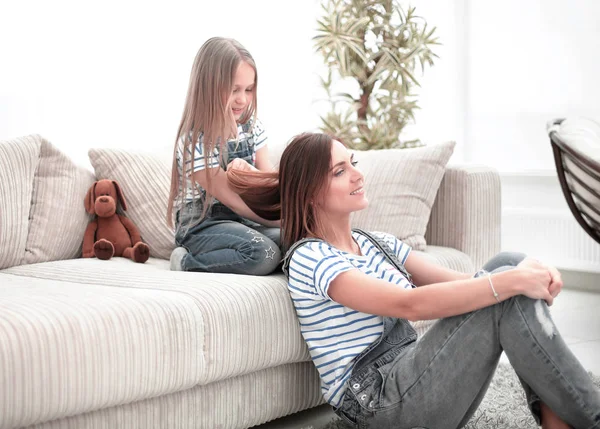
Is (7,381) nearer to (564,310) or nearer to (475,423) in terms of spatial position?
(475,423)

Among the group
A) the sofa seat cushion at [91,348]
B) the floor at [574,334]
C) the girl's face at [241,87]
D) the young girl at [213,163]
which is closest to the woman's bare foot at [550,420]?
the floor at [574,334]

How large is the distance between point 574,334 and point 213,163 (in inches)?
66.4

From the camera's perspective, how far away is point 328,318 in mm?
1803

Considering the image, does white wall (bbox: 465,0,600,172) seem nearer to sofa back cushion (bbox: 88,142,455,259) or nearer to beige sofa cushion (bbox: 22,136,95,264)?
sofa back cushion (bbox: 88,142,455,259)

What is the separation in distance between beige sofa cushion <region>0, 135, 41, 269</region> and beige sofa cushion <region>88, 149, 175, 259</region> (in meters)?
0.26

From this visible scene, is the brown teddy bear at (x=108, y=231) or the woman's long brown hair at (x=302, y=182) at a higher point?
the woman's long brown hair at (x=302, y=182)

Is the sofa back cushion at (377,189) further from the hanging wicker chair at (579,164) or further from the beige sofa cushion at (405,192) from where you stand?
the hanging wicker chair at (579,164)

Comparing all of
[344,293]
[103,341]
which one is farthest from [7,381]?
[344,293]

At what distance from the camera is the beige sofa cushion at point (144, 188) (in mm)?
2629

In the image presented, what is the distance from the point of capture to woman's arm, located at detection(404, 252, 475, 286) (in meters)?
2.01

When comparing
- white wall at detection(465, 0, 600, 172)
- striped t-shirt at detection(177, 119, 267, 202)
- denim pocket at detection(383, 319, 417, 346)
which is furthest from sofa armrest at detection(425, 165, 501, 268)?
white wall at detection(465, 0, 600, 172)

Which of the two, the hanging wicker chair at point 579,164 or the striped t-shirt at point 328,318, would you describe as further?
the hanging wicker chair at point 579,164

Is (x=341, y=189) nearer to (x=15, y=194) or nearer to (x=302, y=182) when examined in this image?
(x=302, y=182)

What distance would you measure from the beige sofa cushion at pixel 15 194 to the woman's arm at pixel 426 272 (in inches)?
45.9
